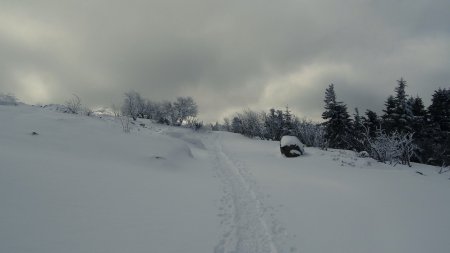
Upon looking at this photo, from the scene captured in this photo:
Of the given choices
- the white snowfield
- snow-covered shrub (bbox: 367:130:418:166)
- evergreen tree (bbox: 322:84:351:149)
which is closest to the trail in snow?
the white snowfield

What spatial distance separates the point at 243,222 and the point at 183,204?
1.92 meters

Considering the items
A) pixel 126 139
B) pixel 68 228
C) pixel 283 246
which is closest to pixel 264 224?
pixel 283 246

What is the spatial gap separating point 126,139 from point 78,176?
767 centimetres

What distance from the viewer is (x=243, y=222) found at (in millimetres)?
8164

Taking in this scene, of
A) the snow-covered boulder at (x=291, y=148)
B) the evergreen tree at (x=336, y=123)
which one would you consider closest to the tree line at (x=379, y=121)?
the evergreen tree at (x=336, y=123)

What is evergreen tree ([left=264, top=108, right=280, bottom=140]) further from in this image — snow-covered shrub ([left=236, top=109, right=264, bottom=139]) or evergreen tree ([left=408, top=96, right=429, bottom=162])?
evergreen tree ([left=408, top=96, right=429, bottom=162])

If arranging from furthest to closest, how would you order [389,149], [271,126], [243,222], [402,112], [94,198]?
[271,126] < [402,112] < [389,149] < [243,222] < [94,198]

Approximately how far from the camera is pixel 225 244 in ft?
22.1

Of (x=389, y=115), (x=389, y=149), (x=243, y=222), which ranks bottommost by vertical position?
(x=243, y=222)

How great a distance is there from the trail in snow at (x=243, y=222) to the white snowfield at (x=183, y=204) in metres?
0.03

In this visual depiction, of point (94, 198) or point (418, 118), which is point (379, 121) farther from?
point (94, 198)

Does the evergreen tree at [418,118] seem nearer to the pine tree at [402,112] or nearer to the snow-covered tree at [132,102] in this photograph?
the pine tree at [402,112]

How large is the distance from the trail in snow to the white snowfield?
0.03 meters

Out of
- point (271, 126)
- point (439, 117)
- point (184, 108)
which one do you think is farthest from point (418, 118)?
point (184, 108)
